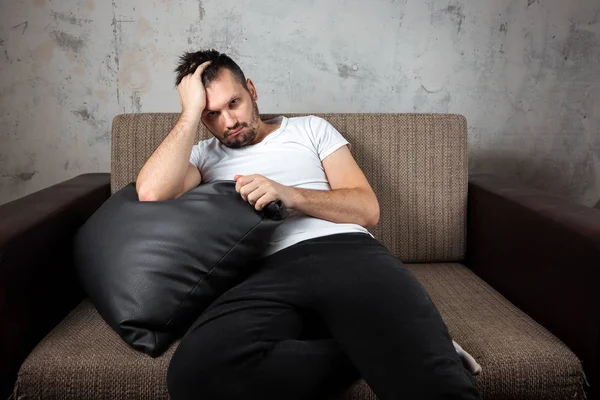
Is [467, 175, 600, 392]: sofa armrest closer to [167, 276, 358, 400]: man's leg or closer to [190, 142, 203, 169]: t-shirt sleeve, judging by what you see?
[167, 276, 358, 400]: man's leg

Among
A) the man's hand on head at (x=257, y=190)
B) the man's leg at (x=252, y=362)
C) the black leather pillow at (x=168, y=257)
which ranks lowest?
the man's leg at (x=252, y=362)

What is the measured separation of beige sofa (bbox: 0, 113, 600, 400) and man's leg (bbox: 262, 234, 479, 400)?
135 mm

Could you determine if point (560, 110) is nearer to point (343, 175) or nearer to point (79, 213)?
point (343, 175)

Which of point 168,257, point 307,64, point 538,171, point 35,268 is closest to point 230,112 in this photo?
point 168,257

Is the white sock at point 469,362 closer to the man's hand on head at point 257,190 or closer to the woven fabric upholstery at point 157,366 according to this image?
the woven fabric upholstery at point 157,366

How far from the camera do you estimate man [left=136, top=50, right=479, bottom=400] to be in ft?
3.54

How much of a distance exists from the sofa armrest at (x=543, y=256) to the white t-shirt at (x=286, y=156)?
0.40 metres

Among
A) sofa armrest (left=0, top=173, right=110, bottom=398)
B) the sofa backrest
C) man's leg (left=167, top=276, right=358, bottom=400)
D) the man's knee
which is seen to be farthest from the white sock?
sofa armrest (left=0, top=173, right=110, bottom=398)

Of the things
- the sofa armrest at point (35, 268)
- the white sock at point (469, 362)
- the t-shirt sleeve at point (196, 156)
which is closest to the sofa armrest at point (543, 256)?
the white sock at point (469, 362)

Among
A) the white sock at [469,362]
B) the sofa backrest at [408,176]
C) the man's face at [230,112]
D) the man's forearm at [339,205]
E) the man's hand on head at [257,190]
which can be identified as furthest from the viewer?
the sofa backrest at [408,176]

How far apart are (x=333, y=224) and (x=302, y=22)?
1.03m

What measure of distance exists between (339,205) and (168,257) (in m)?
0.46

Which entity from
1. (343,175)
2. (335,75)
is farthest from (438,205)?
A: (335,75)

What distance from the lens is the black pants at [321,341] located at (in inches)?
41.7
